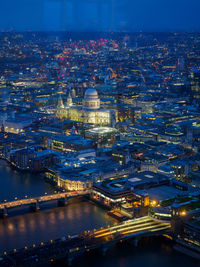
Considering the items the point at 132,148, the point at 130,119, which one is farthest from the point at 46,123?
the point at 132,148

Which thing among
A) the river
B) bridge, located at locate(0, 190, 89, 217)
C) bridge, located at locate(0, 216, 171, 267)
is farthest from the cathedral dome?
bridge, located at locate(0, 216, 171, 267)

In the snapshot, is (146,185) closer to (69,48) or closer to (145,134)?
(145,134)

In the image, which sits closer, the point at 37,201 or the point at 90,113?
the point at 37,201

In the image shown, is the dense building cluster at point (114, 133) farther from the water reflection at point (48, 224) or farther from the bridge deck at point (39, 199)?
the water reflection at point (48, 224)

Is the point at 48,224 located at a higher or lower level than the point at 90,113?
lower

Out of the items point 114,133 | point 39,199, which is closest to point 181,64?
point 114,133

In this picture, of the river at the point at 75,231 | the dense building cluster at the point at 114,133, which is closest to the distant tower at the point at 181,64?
the dense building cluster at the point at 114,133

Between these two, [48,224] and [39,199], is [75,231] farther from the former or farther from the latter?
[39,199]
